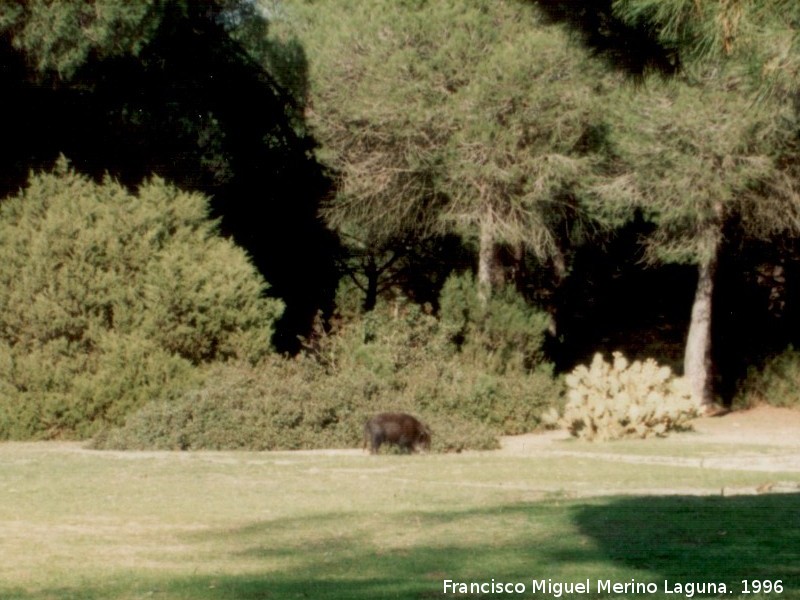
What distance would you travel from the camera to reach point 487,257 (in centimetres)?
2886

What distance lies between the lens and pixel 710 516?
1173 centimetres

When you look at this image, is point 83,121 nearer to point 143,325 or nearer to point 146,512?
point 143,325

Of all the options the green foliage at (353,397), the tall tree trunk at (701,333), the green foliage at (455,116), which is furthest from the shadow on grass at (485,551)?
the tall tree trunk at (701,333)

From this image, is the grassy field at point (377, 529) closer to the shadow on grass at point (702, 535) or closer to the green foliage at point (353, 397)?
the shadow on grass at point (702, 535)

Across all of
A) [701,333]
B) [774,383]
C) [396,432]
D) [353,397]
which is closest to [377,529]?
[396,432]

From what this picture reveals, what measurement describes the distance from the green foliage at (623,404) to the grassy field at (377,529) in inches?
205

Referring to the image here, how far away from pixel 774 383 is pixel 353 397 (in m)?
13.4

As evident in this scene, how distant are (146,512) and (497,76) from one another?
637 inches

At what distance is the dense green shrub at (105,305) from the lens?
22.9 metres

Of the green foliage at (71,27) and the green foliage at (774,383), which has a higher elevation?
the green foliage at (71,27)

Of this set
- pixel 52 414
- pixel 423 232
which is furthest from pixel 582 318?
pixel 52 414

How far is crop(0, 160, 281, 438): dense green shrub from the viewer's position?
22938mm

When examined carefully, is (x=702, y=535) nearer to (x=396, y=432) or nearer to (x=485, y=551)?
(x=485, y=551)

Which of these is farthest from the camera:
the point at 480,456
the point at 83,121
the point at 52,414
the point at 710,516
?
the point at 83,121
